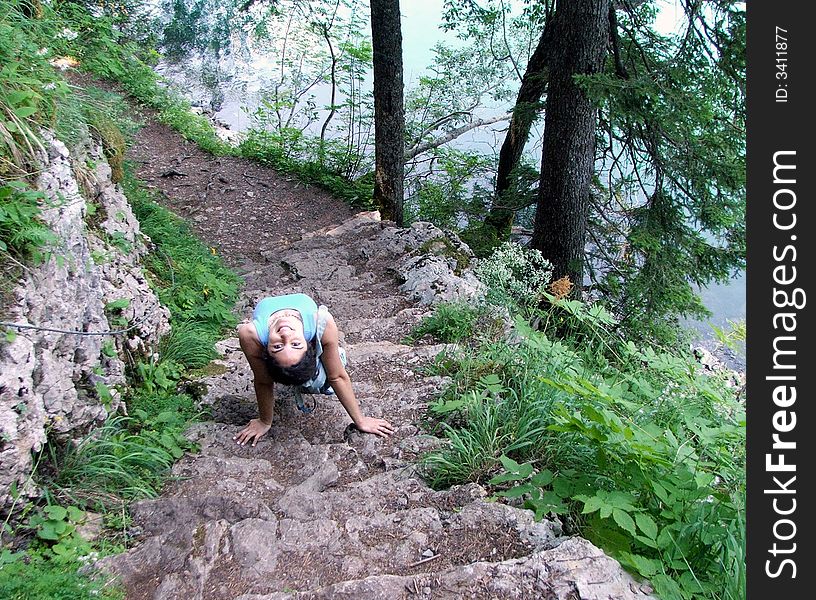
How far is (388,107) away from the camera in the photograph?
7.88 m

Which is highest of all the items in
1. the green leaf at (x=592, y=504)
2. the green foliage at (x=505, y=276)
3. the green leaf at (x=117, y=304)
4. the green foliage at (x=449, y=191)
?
the green foliage at (x=449, y=191)

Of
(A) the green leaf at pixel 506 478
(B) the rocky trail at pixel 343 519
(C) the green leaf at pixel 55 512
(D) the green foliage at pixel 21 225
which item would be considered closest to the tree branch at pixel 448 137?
(B) the rocky trail at pixel 343 519

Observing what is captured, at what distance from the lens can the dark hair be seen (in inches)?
119

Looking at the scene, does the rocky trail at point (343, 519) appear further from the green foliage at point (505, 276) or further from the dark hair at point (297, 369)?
the green foliage at point (505, 276)

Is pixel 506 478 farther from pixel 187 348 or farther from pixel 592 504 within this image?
pixel 187 348

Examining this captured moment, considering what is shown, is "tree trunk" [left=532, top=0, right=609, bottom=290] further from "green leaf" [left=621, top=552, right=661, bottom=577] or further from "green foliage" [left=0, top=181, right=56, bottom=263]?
"green foliage" [left=0, top=181, right=56, bottom=263]

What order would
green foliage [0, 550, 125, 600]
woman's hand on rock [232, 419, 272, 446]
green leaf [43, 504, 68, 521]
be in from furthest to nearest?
woman's hand on rock [232, 419, 272, 446], green leaf [43, 504, 68, 521], green foliage [0, 550, 125, 600]

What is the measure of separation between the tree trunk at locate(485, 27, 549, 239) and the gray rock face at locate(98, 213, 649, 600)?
16.7ft

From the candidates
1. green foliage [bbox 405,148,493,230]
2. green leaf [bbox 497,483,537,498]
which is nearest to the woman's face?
green leaf [bbox 497,483,537,498]

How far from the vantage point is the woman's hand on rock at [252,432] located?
339 centimetres

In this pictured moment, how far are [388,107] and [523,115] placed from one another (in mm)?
2026

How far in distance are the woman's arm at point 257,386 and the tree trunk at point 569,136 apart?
4022 mm
